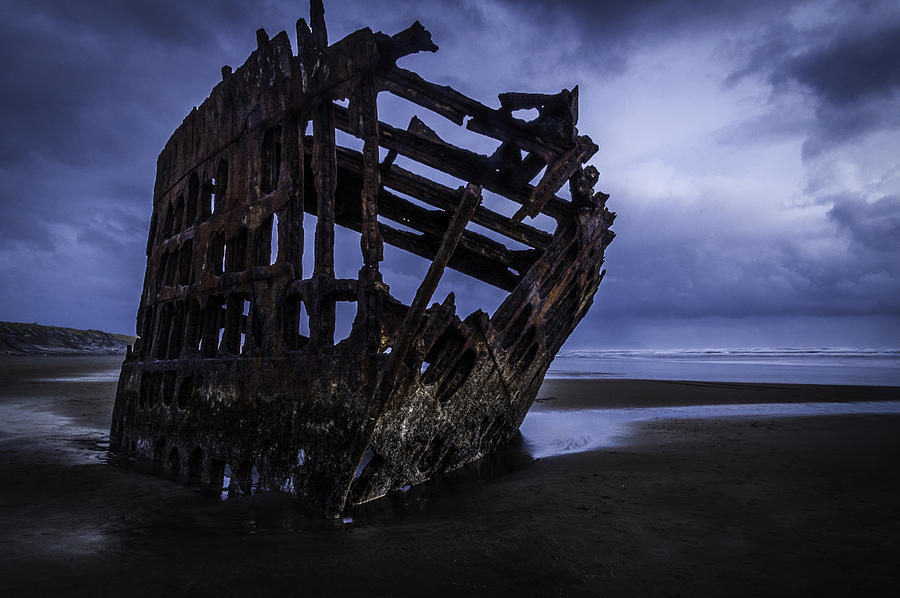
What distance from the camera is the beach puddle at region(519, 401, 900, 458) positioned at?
7071mm

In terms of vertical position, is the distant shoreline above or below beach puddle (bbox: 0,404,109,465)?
above

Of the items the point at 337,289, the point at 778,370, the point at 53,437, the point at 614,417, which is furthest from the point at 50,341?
the point at 778,370

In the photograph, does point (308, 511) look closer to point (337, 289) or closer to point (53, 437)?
point (337, 289)

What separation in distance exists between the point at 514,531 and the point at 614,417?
24.1 ft

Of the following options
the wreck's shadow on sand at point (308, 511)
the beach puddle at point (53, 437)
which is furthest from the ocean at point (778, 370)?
the beach puddle at point (53, 437)

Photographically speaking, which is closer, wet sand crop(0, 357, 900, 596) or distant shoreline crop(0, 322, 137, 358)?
wet sand crop(0, 357, 900, 596)

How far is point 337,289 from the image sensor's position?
162 inches

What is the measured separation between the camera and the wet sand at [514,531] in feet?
8.43

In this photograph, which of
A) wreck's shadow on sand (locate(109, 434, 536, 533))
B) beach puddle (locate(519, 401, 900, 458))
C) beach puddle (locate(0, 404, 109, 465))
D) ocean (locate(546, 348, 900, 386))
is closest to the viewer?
wreck's shadow on sand (locate(109, 434, 536, 533))

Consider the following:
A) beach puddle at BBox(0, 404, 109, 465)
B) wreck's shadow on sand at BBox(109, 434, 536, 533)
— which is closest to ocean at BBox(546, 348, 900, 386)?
wreck's shadow on sand at BBox(109, 434, 536, 533)

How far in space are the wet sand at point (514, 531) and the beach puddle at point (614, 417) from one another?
90 cm

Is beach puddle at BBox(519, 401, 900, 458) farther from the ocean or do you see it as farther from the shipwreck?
the ocean

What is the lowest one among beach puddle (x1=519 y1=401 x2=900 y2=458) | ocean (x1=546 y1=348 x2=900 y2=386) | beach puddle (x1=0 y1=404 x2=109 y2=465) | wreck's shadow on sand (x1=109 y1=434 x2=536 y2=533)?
beach puddle (x1=0 y1=404 x2=109 y2=465)

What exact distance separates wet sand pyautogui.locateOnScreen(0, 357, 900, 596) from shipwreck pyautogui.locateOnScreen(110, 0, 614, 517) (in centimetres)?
47
